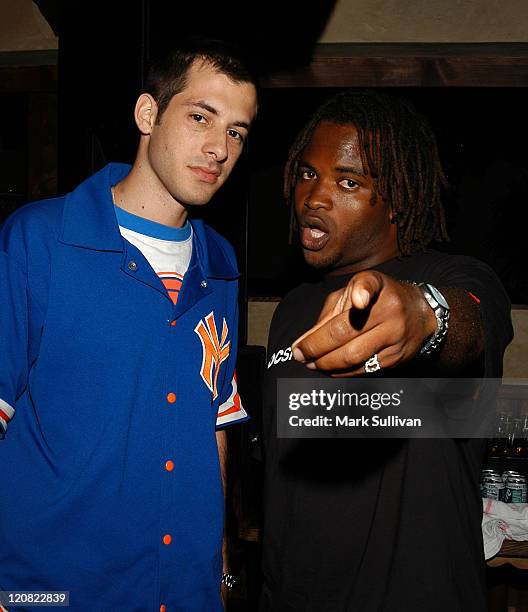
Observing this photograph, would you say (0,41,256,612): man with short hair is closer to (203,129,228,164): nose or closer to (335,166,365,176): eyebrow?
(203,129,228,164): nose

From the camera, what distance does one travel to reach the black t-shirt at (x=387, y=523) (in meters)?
1.90

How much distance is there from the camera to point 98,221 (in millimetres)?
1813

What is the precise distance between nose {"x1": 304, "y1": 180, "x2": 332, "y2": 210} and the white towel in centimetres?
227

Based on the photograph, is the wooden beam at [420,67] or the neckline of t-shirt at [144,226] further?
the wooden beam at [420,67]

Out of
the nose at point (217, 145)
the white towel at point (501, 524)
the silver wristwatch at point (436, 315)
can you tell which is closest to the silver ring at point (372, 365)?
the silver wristwatch at point (436, 315)

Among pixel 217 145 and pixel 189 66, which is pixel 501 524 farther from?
pixel 189 66

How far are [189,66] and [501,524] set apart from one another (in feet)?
9.65

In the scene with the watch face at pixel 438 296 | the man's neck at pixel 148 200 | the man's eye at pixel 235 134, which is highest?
the man's eye at pixel 235 134

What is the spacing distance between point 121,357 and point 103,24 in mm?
2042

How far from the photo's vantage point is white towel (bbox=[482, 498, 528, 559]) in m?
3.45

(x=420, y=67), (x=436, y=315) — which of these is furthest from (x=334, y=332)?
(x=420, y=67)

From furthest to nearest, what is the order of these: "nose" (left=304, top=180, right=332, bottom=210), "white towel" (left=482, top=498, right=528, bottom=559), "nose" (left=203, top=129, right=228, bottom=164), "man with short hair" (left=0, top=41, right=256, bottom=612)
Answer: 1. "white towel" (left=482, top=498, right=528, bottom=559)
2. "nose" (left=304, top=180, right=332, bottom=210)
3. "nose" (left=203, top=129, right=228, bottom=164)
4. "man with short hair" (left=0, top=41, right=256, bottom=612)

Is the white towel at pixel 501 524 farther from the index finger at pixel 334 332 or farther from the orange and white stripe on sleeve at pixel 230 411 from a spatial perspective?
the index finger at pixel 334 332

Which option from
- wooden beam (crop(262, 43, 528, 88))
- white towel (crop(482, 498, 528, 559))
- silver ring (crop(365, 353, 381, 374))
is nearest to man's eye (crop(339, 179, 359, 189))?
silver ring (crop(365, 353, 381, 374))
